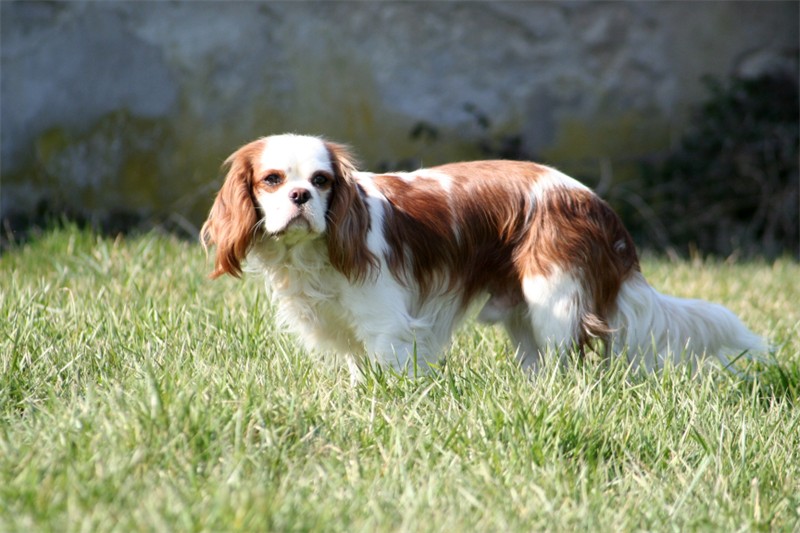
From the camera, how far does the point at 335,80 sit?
7488 millimetres

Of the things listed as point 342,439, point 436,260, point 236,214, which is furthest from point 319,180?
point 342,439

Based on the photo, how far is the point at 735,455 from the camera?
2977 mm

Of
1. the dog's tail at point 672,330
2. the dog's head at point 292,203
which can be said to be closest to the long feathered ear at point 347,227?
the dog's head at point 292,203

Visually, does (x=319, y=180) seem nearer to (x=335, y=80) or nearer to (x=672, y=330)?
(x=672, y=330)

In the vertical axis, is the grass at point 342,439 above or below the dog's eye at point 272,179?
below

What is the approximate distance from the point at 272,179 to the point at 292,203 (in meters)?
0.13

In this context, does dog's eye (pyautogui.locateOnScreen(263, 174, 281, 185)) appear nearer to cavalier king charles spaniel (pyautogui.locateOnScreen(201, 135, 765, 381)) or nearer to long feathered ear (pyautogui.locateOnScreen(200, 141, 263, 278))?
cavalier king charles spaniel (pyautogui.locateOnScreen(201, 135, 765, 381))

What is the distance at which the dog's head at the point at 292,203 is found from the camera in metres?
3.38

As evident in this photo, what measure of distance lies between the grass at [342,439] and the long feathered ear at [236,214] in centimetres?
32

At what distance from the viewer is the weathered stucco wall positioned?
680cm

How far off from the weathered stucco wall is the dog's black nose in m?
3.86

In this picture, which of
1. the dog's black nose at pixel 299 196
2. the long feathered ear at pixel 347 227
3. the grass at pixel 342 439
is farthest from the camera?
the long feathered ear at pixel 347 227

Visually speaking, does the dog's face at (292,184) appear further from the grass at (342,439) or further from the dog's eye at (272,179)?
the grass at (342,439)

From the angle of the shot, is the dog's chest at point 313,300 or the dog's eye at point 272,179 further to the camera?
the dog's chest at point 313,300
